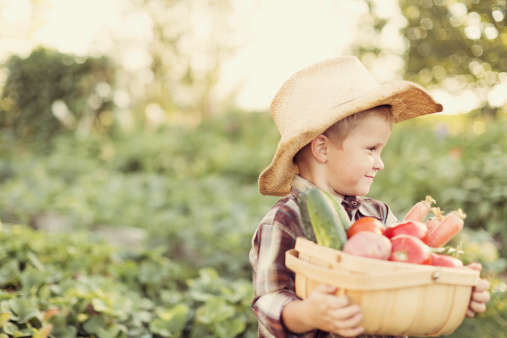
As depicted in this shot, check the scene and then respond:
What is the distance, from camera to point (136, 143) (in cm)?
902

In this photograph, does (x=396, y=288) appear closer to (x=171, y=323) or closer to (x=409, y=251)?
(x=409, y=251)

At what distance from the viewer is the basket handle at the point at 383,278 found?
1.30 m

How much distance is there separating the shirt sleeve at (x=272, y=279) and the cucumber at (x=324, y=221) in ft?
0.79

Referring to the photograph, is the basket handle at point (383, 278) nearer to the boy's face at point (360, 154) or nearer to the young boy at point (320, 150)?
the young boy at point (320, 150)

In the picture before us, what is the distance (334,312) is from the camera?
135 cm

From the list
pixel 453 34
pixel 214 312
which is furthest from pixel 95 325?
pixel 453 34

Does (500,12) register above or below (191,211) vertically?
above

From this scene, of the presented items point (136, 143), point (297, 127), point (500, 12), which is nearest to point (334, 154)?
point (297, 127)

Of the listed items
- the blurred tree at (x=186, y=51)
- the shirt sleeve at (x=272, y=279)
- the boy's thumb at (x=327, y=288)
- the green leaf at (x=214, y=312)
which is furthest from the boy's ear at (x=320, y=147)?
the blurred tree at (x=186, y=51)

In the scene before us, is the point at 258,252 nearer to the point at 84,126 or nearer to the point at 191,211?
the point at 191,211

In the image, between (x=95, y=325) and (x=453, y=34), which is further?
(x=453, y=34)

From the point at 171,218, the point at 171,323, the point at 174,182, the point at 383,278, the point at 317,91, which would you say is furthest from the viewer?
the point at 174,182

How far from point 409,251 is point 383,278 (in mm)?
143

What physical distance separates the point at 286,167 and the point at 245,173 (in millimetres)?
5726
